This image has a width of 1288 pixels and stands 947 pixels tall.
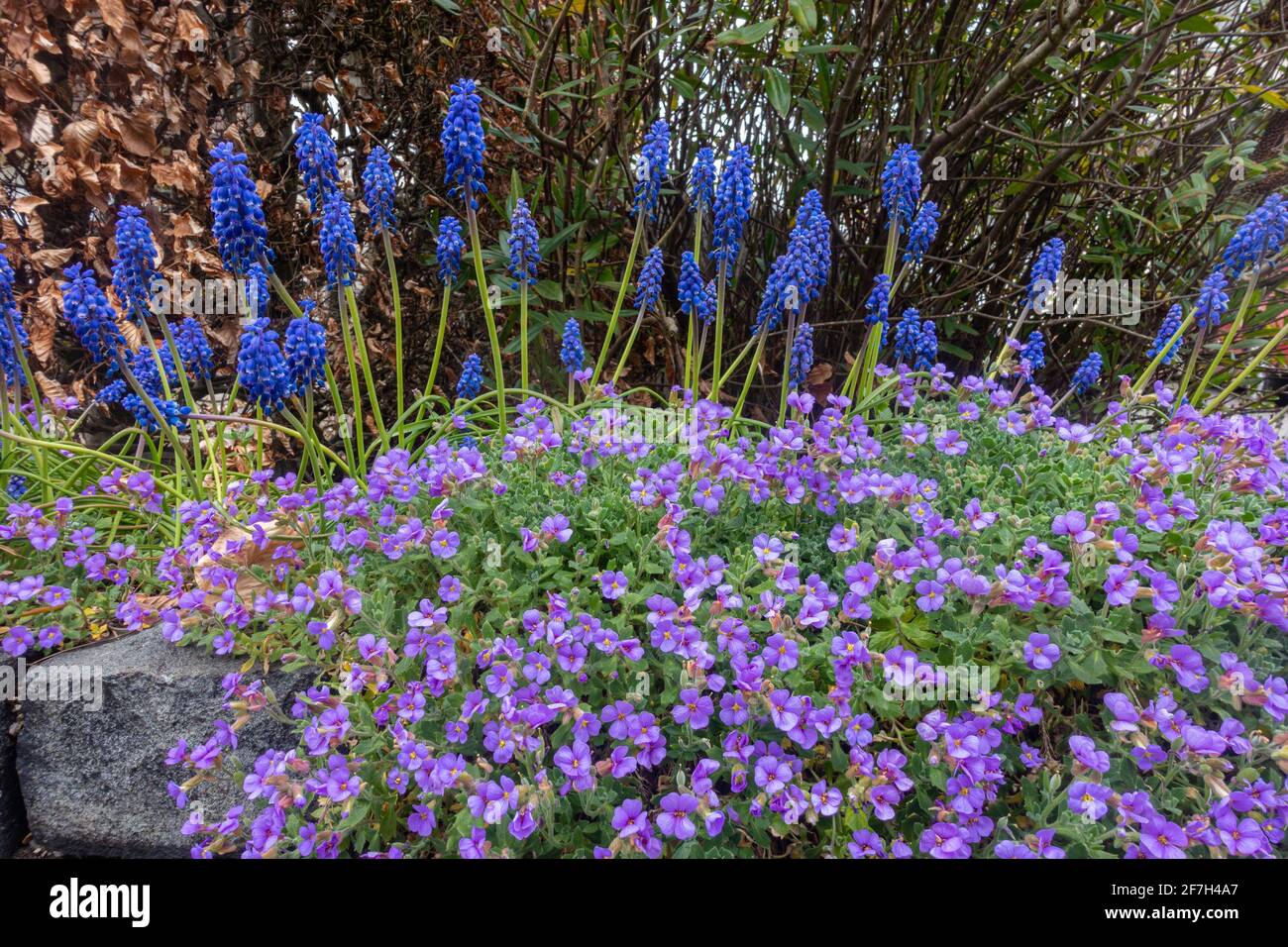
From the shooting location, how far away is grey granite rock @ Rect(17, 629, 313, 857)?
75.8 inches

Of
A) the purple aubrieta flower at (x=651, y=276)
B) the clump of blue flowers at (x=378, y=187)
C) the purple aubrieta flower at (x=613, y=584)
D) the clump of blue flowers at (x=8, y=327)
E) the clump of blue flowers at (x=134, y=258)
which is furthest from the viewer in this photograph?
the purple aubrieta flower at (x=651, y=276)

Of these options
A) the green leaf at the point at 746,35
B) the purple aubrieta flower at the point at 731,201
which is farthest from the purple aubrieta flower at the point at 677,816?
the green leaf at the point at 746,35

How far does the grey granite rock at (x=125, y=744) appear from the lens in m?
1.92

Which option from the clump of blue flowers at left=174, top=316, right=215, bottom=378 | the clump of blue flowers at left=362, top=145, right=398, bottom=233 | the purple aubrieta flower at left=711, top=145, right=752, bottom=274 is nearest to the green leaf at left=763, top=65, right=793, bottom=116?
the purple aubrieta flower at left=711, top=145, right=752, bottom=274

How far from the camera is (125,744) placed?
2.00 m

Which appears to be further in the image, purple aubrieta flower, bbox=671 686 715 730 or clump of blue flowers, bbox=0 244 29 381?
clump of blue flowers, bbox=0 244 29 381

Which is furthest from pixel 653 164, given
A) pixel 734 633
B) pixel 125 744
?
pixel 125 744

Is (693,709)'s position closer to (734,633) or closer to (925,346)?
(734,633)

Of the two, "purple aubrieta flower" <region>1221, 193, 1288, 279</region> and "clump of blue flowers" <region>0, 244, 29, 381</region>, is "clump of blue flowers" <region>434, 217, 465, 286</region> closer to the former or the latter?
"clump of blue flowers" <region>0, 244, 29, 381</region>

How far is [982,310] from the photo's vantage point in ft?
11.7

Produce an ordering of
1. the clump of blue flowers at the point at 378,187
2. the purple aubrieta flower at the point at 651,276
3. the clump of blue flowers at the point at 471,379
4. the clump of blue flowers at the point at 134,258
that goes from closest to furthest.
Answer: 1. the clump of blue flowers at the point at 134,258
2. the clump of blue flowers at the point at 378,187
3. the purple aubrieta flower at the point at 651,276
4. the clump of blue flowers at the point at 471,379

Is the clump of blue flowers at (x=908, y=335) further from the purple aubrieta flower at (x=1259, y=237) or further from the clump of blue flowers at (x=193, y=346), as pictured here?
the clump of blue flowers at (x=193, y=346)
